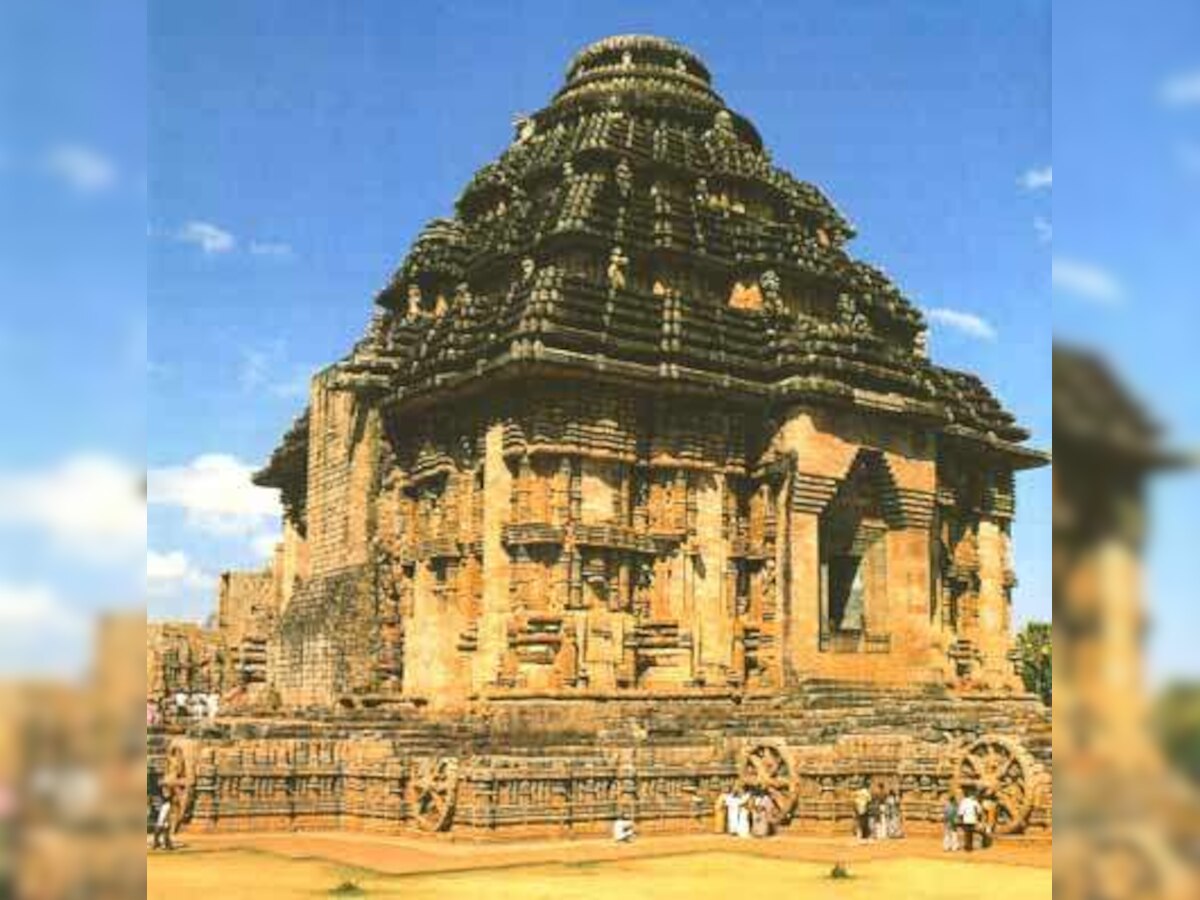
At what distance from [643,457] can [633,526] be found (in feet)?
5.01

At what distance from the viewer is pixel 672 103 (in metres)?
37.0

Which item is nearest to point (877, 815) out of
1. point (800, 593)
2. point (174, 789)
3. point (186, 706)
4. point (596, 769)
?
point (596, 769)

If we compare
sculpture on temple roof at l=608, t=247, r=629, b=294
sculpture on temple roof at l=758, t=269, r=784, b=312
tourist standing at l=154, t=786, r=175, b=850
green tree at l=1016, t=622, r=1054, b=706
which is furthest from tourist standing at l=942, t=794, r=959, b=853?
green tree at l=1016, t=622, r=1054, b=706

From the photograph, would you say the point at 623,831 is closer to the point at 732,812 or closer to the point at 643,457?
the point at 732,812

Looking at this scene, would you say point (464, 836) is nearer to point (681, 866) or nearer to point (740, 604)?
point (681, 866)

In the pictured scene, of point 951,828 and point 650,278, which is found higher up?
point 650,278

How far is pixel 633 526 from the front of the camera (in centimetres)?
2883

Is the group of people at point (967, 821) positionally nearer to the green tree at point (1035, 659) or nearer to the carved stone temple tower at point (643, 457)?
the carved stone temple tower at point (643, 457)

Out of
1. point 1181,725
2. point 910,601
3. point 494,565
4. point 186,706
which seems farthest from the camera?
point 186,706

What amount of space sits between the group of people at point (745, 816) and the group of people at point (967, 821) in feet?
9.69

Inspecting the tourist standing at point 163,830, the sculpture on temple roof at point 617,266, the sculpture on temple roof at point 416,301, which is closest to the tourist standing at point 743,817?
the tourist standing at point 163,830

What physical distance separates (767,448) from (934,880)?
14.9 meters

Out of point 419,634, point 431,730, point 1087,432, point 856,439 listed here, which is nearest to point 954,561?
point 856,439

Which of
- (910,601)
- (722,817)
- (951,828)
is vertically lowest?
(722,817)
